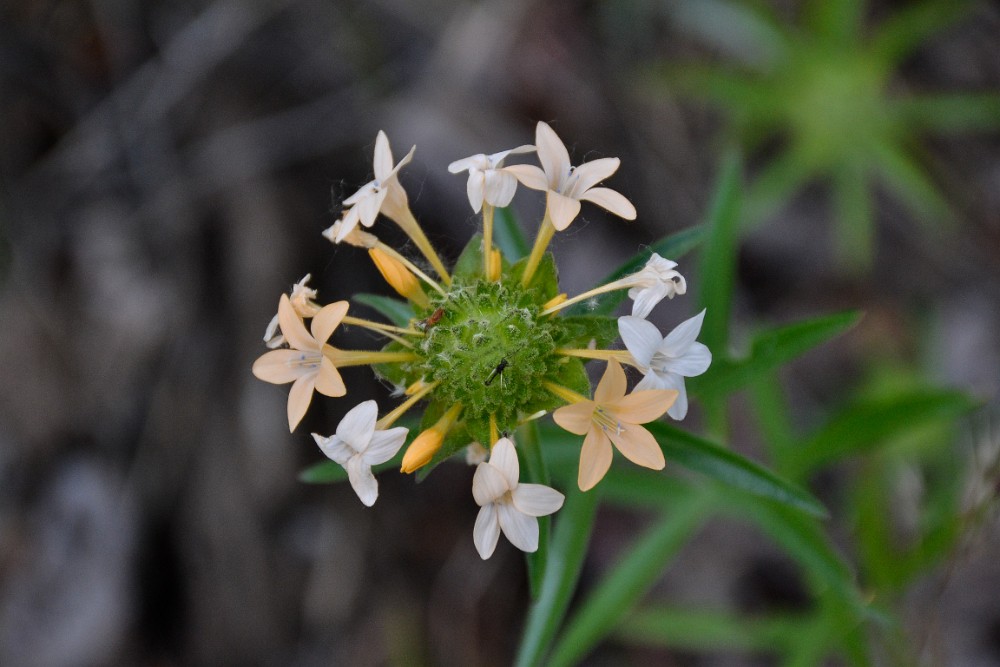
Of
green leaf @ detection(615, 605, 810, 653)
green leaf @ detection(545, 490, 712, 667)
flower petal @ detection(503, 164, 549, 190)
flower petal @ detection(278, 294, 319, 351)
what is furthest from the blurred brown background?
flower petal @ detection(503, 164, 549, 190)

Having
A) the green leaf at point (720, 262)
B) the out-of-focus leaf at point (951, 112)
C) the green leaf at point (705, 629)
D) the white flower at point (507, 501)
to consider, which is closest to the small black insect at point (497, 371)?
the white flower at point (507, 501)

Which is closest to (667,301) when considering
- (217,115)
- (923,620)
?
(923,620)

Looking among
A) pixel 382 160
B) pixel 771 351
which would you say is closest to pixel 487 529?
pixel 382 160

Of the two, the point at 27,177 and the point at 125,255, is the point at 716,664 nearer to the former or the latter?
the point at 125,255

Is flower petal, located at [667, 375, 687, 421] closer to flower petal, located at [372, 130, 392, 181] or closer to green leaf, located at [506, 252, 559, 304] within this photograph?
green leaf, located at [506, 252, 559, 304]

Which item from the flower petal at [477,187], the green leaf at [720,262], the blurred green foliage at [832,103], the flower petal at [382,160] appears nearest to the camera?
the flower petal at [477,187]

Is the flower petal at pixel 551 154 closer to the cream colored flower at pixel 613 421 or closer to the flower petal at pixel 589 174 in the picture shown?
the flower petal at pixel 589 174
